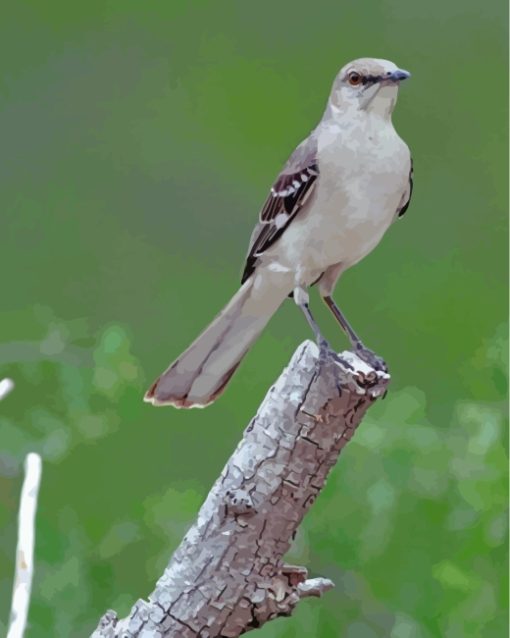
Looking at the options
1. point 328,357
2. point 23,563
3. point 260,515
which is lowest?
point 23,563

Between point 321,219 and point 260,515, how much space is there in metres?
0.43

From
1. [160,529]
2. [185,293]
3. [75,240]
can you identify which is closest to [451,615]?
[160,529]

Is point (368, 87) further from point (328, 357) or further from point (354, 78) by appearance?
point (328, 357)

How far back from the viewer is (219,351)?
80.7 inches

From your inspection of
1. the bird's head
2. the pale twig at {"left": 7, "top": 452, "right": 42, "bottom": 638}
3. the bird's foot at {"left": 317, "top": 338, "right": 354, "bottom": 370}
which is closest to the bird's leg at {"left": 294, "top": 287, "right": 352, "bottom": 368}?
the bird's foot at {"left": 317, "top": 338, "right": 354, "bottom": 370}

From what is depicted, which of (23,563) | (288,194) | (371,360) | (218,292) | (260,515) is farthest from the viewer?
(218,292)

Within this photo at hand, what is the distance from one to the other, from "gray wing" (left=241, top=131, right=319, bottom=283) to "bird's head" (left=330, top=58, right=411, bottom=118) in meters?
0.08

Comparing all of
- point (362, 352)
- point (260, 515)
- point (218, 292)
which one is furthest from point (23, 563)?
point (218, 292)

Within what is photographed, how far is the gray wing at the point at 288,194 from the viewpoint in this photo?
1.95m

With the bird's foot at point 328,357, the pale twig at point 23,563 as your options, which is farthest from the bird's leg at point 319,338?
the pale twig at point 23,563

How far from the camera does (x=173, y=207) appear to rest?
371 cm

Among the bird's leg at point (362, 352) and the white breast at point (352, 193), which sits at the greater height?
the white breast at point (352, 193)

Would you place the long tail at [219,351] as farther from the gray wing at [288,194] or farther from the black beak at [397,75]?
the black beak at [397,75]

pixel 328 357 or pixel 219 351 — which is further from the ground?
pixel 219 351
